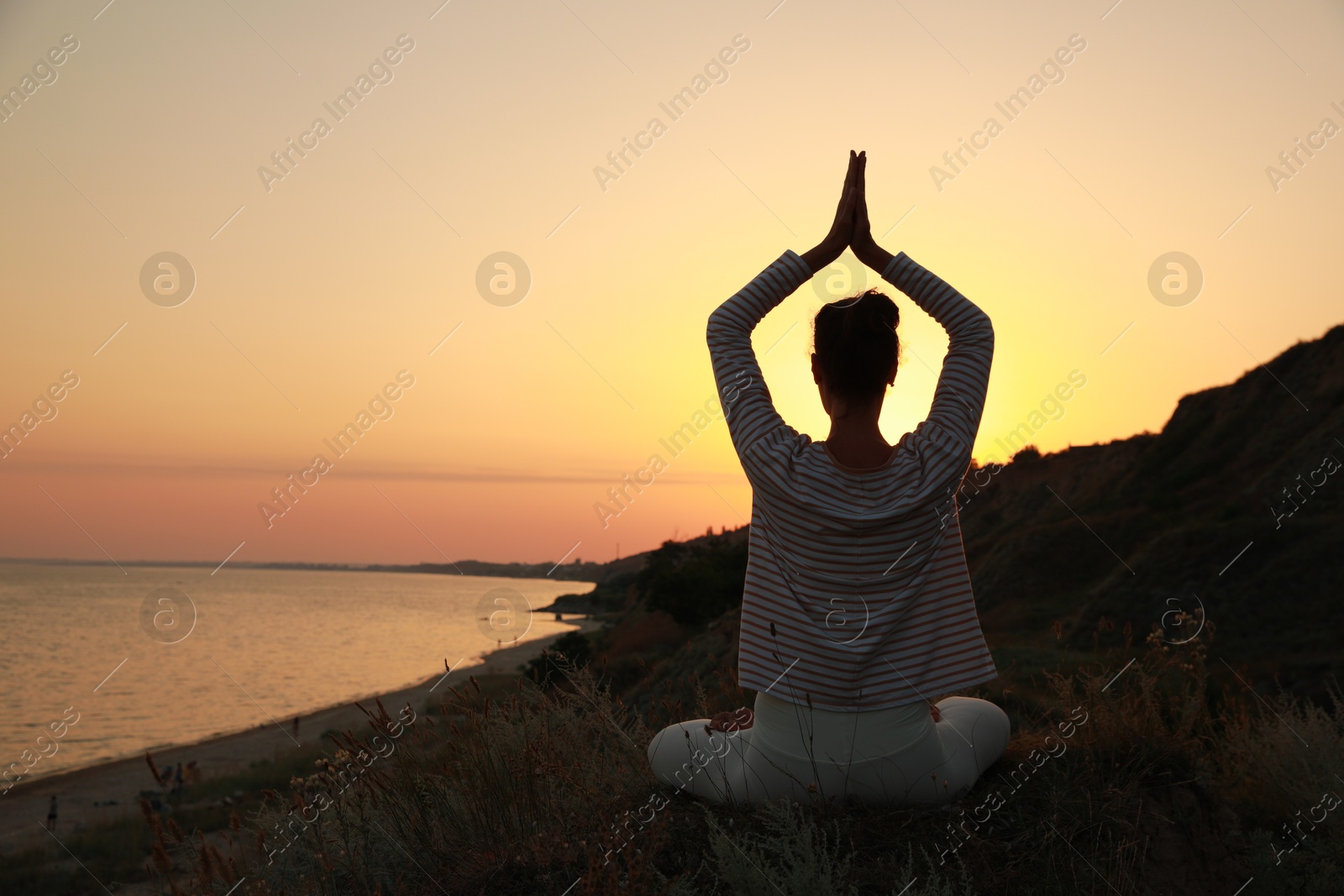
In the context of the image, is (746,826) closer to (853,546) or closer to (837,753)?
(837,753)

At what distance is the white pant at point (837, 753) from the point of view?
2.68m

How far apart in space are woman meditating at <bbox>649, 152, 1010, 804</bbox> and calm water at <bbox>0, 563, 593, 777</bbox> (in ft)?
10.1

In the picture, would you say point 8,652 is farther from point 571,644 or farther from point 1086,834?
point 1086,834

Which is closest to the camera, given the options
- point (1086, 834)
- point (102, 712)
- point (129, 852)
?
point (1086, 834)

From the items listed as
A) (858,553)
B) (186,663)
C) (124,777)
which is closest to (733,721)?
(858,553)

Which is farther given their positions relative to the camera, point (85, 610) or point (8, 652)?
point (85, 610)

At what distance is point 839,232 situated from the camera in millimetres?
2766

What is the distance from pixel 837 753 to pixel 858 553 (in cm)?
66

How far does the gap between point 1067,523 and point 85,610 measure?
114 metres

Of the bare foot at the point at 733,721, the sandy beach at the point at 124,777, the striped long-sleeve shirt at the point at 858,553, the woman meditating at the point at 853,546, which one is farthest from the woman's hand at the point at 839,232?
the sandy beach at the point at 124,777

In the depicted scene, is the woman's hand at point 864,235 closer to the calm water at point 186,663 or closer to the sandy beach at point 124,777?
the calm water at point 186,663

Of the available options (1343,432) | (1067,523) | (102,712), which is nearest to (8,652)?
(102,712)

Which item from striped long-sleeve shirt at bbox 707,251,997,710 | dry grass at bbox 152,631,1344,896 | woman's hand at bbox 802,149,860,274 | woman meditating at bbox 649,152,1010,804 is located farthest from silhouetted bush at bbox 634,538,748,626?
woman's hand at bbox 802,149,860,274

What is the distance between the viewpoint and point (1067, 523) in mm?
33781
